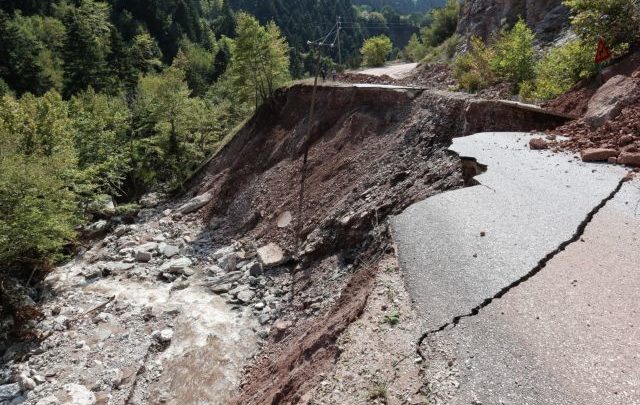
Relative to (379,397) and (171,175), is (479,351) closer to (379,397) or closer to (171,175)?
(379,397)

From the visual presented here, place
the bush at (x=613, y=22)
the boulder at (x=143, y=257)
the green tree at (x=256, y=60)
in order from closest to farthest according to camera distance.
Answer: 1. the bush at (x=613, y=22)
2. the boulder at (x=143, y=257)
3. the green tree at (x=256, y=60)

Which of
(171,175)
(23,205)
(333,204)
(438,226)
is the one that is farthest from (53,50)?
(438,226)

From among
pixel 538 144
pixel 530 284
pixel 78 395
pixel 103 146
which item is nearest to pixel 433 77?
pixel 538 144

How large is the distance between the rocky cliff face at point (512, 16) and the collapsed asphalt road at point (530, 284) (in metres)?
15.6

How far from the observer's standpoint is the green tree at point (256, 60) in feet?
78.1

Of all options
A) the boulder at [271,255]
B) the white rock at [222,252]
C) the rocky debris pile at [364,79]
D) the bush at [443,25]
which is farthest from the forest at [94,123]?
the bush at [443,25]

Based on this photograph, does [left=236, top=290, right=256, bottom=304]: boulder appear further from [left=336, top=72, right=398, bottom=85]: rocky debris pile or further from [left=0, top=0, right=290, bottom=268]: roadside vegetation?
[left=336, top=72, right=398, bottom=85]: rocky debris pile

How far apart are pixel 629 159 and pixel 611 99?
234 centimetres

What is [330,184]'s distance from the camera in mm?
15031

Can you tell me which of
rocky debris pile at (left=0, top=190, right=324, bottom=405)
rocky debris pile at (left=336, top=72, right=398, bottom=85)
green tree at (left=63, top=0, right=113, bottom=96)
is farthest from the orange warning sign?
green tree at (left=63, top=0, right=113, bottom=96)

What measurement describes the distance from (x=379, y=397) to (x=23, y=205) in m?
13.5

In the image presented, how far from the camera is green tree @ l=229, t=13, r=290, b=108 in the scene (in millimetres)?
23797

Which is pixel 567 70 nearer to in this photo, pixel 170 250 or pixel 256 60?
pixel 170 250

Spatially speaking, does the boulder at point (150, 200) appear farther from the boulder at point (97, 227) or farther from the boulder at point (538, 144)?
the boulder at point (538, 144)
